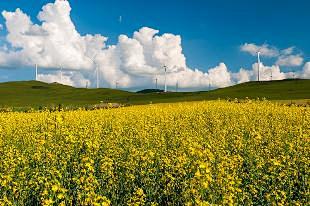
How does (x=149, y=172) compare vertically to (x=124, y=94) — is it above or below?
below

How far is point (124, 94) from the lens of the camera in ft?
375

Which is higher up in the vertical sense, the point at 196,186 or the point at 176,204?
the point at 196,186

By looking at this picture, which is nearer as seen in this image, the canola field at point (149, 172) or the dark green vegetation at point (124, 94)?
the canola field at point (149, 172)

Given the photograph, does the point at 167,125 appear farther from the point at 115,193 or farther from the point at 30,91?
the point at 30,91

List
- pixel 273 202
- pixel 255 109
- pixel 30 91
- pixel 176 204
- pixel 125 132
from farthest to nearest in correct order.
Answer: pixel 30 91 < pixel 255 109 < pixel 125 132 < pixel 176 204 < pixel 273 202

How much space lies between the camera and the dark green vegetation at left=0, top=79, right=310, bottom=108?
86.2 m

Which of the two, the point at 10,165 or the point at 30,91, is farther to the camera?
the point at 30,91

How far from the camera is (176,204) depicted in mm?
8781

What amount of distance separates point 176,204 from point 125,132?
26.9 ft

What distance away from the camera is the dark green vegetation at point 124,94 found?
8617cm

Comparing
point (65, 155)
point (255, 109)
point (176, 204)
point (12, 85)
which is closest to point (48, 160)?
point (65, 155)

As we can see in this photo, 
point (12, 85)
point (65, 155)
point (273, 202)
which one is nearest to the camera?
point (273, 202)

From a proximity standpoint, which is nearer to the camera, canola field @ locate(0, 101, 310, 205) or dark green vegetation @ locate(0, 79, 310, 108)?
canola field @ locate(0, 101, 310, 205)

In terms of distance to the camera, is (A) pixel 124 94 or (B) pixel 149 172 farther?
(A) pixel 124 94
